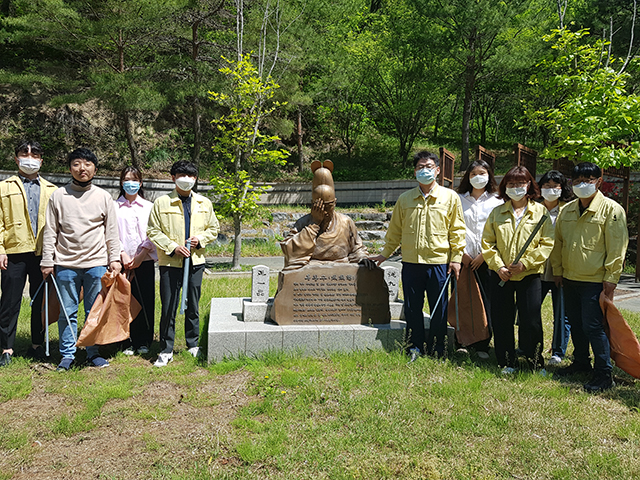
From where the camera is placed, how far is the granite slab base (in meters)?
4.75

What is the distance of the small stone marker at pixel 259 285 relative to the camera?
548 cm

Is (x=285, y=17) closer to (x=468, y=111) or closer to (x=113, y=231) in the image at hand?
(x=468, y=111)

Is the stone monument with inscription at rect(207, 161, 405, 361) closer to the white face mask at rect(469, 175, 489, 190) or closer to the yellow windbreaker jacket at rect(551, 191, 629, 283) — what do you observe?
the white face mask at rect(469, 175, 489, 190)

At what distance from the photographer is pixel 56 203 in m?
4.57

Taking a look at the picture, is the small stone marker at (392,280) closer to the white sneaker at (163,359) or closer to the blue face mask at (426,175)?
the blue face mask at (426,175)

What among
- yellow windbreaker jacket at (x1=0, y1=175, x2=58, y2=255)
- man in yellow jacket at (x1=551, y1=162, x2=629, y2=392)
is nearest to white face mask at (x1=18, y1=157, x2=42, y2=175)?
yellow windbreaker jacket at (x1=0, y1=175, x2=58, y2=255)

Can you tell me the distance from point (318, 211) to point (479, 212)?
1.74 meters

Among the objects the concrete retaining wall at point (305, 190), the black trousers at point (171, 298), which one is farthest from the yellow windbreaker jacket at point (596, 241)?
the concrete retaining wall at point (305, 190)

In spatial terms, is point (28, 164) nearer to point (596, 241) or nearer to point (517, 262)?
point (517, 262)

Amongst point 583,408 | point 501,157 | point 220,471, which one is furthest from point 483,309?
point 501,157

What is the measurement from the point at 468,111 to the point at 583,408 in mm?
17025

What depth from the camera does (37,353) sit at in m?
4.95

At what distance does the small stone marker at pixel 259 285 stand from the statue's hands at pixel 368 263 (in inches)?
43.3

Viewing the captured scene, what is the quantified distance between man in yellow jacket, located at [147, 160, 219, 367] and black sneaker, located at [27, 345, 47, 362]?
1.22 metres
